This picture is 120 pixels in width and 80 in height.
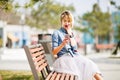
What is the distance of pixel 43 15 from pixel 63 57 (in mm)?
43331

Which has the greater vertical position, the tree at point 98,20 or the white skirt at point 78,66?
the white skirt at point 78,66

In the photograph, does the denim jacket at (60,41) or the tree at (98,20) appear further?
the tree at (98,20)

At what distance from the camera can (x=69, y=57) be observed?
5379mm

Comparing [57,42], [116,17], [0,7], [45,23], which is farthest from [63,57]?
[116,17]

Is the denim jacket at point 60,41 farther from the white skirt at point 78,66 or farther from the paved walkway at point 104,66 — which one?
the paved walkway at point 104,66

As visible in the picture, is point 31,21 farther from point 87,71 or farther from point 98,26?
point 87,71

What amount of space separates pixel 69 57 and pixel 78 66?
0.20 m

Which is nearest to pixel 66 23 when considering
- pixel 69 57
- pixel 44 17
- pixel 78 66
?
pixel 69 57

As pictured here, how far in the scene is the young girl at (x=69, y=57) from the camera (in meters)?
5.21

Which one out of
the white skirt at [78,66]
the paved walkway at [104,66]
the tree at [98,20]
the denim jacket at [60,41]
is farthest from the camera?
the tree at [98,20]

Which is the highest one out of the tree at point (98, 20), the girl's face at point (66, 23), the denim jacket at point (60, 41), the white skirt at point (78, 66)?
the girl's face at point (66, 23)

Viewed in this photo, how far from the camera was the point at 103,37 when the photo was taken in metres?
81.8

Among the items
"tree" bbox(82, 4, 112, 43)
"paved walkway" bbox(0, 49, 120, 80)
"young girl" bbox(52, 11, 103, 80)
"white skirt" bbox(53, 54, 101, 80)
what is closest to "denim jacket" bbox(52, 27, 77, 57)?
"young girl" bbox(52, 11, 103, 80)

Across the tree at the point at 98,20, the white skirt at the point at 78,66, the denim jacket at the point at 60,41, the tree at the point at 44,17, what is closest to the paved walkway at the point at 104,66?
the denim jacket at the point at 60,41
